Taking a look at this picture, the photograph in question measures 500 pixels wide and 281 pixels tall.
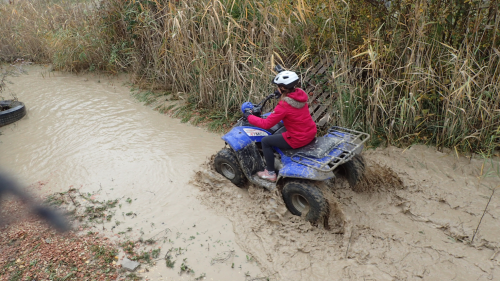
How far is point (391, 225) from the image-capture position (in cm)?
332

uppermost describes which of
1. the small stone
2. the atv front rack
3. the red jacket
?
the red jacket

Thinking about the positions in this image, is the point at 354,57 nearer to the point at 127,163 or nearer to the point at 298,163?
the point at 298,163

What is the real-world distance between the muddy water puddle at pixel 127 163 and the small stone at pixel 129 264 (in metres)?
0.08

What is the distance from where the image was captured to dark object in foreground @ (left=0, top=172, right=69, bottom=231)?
11.3 ft

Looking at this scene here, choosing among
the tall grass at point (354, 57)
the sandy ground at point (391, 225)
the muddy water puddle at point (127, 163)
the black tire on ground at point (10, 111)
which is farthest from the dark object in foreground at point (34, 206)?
the tall grass at point (354, 57)

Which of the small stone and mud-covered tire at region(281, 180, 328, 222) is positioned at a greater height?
mud-covered tire at region(281, 180, 328, 222)

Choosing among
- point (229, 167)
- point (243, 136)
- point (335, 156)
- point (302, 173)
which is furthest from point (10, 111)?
point (335, 156)

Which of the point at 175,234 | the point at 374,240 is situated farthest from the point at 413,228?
the point at 175,234

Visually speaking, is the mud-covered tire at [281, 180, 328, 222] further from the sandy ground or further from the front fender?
the front fender

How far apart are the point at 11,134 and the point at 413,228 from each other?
6228 mm

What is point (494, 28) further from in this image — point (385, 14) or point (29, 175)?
point (29, 175)

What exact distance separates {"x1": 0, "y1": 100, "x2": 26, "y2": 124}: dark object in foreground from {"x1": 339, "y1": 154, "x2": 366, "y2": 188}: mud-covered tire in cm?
571

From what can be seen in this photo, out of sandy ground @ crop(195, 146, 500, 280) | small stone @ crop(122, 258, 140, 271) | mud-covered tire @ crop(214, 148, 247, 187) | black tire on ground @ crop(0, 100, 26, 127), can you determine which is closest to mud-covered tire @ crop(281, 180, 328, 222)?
sandy ground @ crop(195, 146, 500, 280)

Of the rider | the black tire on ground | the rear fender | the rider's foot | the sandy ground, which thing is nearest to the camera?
the sandy ground
